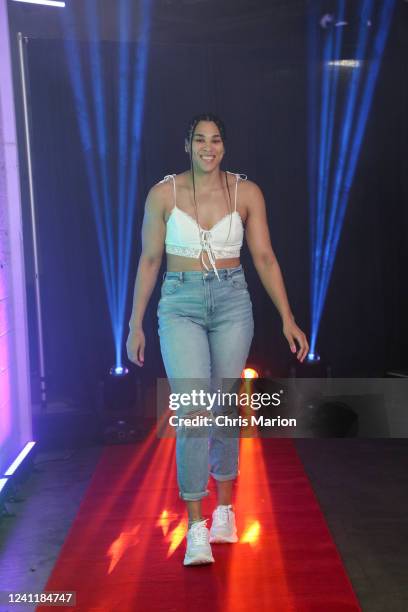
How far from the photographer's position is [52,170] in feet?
18.3

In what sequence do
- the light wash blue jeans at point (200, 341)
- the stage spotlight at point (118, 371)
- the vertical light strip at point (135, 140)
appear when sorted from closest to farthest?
the light wash blue jeans at point (200, 341)
the stage spotlight at point (118, 371)
the vertical light strip at point (135, 140)

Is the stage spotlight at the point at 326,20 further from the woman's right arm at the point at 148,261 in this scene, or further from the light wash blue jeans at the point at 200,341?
the light wash blue jeans at the point at 200,341

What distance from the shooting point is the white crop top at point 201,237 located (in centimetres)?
263

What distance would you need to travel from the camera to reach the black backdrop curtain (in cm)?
Result: 558

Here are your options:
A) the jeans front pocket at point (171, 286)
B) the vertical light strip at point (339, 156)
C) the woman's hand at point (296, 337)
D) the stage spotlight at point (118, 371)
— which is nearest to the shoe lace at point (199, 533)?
the woman's hand at point (296, 337)

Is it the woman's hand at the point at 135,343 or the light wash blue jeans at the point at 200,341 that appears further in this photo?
the woman's hand at the point at 135,343

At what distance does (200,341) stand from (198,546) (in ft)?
2.36

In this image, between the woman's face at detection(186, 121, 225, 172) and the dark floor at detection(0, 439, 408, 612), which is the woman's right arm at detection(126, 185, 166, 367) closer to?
the woman's face at detection(186, 121, 225, 172)

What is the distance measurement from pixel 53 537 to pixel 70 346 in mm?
2866

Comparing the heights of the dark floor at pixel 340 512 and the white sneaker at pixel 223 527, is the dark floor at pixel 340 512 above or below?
below

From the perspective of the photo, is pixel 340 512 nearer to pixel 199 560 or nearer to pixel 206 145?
pixel 199 560

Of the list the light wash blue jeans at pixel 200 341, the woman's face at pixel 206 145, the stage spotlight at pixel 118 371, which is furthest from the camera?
the stage spotlight at pixel 118 371

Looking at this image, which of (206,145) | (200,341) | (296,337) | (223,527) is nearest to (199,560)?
(223,527)

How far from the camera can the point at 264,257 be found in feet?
9.14
